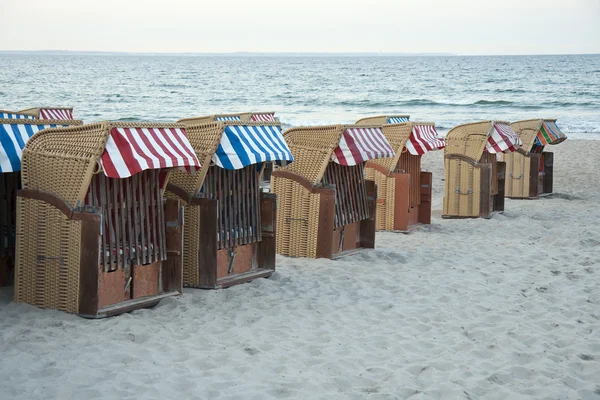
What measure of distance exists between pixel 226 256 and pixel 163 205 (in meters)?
1.01

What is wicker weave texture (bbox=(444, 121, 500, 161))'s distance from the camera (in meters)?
11.5

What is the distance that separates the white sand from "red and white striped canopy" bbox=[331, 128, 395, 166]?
1.05m

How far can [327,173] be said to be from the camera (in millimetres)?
8117

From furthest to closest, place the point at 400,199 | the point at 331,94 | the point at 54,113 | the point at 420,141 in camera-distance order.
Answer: the point at 331,94 → the point at 54,113 → the point at 400,199 → the point at 420,141

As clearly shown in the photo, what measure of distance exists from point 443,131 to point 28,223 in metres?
27.3

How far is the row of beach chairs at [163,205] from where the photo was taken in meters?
5.54

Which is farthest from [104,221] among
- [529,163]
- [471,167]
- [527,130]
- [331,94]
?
[331,94]

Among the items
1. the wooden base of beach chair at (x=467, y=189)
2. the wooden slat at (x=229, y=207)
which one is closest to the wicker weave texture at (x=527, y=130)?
the wooden base of beach chair at (x=467, y=189)

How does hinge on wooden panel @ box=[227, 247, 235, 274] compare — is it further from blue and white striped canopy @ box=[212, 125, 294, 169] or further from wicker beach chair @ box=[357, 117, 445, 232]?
wicker beach chair @ box=[357, 117, 445, 232]

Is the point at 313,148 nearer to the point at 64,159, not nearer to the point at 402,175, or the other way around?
the point at 402,175

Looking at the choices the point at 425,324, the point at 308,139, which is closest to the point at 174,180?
the point at 308,139

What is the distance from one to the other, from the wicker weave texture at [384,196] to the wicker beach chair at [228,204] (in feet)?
9.14

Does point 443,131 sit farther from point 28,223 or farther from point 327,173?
point 28,223

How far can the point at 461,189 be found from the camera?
11.6m
